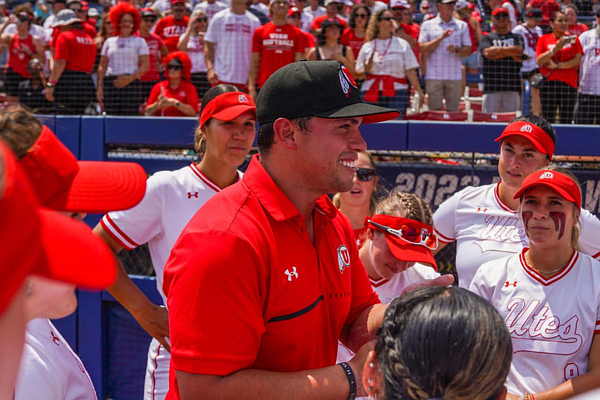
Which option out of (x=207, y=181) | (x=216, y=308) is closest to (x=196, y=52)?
(x=207, y=181)

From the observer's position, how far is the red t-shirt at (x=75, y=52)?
314 inches

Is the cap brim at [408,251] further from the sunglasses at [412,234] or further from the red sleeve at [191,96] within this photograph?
A: the red sleeve at [191,96]

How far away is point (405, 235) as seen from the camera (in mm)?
3092

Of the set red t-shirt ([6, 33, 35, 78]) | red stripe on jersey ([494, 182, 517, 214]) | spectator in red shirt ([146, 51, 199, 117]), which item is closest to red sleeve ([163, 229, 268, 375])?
red stripe on jersey ([494, 182, 517, 214])

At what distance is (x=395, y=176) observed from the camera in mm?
4820

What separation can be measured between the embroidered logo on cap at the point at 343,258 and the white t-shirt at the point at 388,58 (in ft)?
17.0

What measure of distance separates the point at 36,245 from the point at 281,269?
1.11 meters

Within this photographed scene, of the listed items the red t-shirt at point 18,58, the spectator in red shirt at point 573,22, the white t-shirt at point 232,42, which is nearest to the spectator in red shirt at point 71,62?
the red t-shirt at point 18,58

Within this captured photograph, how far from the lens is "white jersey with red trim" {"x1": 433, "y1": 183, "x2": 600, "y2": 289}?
3508mm

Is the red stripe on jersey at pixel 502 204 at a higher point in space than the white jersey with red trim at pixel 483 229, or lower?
higher

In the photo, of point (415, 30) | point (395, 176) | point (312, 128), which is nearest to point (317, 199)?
point (312, 128)

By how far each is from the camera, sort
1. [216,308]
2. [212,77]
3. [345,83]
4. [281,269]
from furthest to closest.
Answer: [212,77]
[345,83]
[281,269]
[216,308]

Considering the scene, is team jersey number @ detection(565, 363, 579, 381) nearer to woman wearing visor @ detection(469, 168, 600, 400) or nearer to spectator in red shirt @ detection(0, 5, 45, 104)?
woman wearing visor @ detection(469, 168, 600, 400)

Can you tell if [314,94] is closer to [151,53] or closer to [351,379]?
[351,379]
